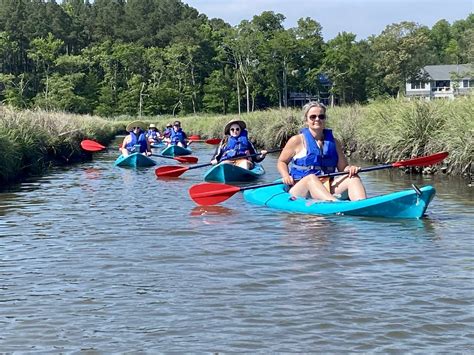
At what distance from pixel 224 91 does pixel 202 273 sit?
61923 mm

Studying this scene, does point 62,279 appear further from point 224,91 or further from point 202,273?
point 224,91

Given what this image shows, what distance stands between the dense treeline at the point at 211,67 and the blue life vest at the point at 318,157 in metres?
50.6

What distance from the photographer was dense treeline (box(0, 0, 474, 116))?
6431 centimetres

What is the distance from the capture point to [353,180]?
8.84 metres

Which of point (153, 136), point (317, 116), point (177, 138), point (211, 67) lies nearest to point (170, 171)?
point (317, 116)

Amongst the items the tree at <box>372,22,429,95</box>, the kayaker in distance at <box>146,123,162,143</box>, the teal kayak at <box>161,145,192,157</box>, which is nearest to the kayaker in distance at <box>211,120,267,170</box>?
the teal kayak at <box>161,145,192,157</box>

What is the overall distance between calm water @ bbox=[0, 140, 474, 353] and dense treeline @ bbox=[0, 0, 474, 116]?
168 feet

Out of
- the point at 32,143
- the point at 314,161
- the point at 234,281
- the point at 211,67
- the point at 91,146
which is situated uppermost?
the point at 211,67

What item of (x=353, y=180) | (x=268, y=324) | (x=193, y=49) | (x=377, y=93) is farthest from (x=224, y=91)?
(x=268, y=324)

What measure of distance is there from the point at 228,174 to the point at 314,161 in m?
4.49

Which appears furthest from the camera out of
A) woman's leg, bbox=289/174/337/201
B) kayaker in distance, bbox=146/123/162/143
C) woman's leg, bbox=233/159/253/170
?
kayaker in distance, bbox=146/123/162/143

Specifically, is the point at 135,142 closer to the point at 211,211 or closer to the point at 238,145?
the point at 238,145

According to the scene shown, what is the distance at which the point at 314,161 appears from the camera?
30.0ft

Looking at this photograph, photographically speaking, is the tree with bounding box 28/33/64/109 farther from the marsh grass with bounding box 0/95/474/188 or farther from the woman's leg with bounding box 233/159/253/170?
the woman's leg with bounding box 233/159/253/170
